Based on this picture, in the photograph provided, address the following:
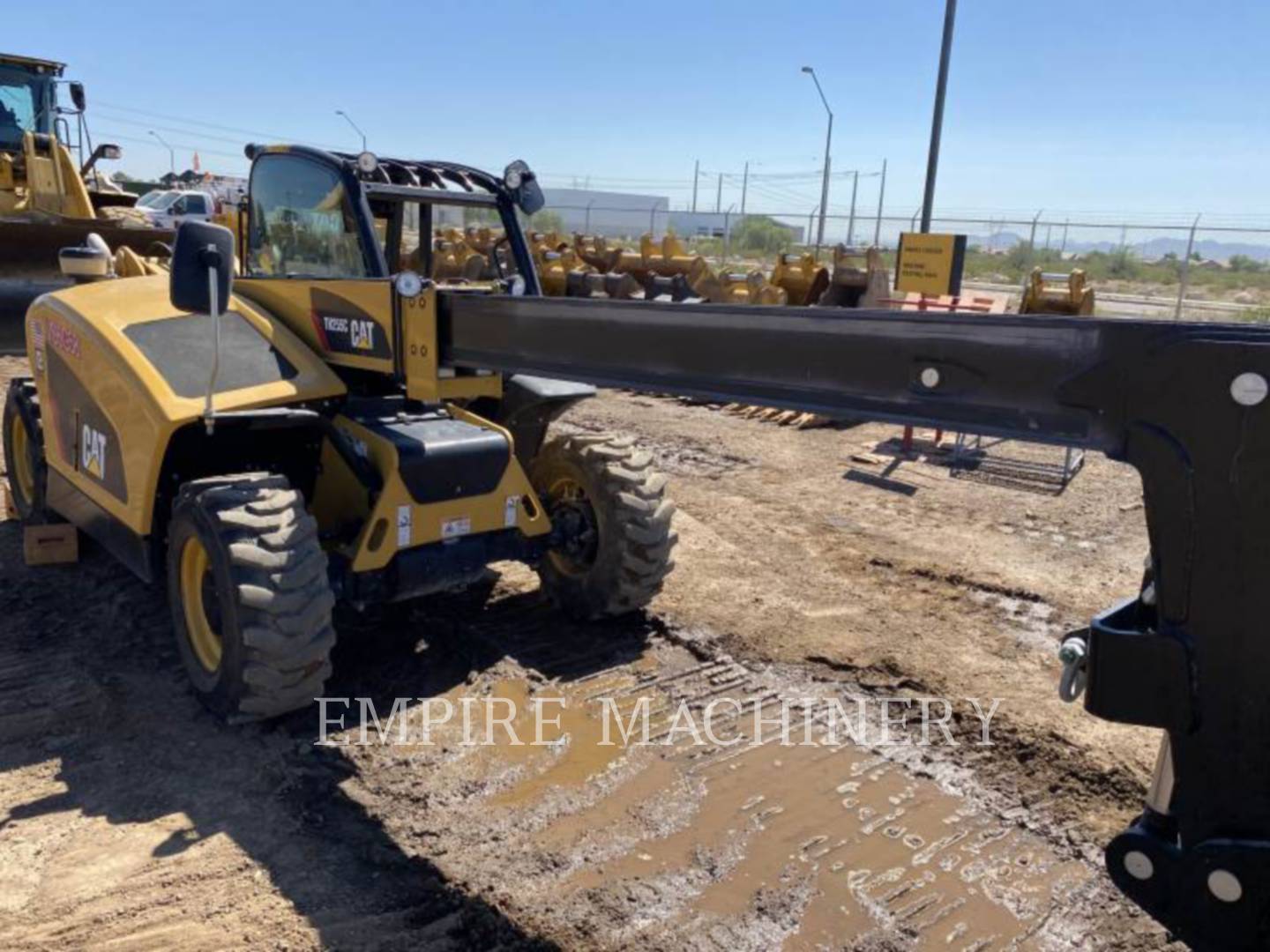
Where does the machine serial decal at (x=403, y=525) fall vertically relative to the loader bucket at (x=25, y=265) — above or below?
below

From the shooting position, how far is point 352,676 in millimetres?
4879

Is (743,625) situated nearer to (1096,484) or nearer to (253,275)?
(253,275)

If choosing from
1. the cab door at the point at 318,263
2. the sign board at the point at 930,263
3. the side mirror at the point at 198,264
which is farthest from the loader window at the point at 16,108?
the side mirror at the point at 198,264

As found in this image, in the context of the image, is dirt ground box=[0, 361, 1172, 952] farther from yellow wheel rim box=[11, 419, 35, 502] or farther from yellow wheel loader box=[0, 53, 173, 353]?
yellow wheel loader box=[0, 53, 173, 353]

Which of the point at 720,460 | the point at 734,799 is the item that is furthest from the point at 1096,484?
the point at 734,799

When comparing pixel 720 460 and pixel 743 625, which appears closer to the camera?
pixel 743 625

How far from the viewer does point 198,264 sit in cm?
388

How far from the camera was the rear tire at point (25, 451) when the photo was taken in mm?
6164

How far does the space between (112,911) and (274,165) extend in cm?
345

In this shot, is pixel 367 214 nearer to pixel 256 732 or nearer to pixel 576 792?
pixel 256 732

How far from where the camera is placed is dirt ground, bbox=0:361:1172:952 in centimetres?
330

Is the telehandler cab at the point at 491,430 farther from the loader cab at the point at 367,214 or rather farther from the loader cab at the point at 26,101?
the loader cab at the point at 26,101

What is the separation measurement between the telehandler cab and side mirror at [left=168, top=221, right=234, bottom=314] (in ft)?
0.04

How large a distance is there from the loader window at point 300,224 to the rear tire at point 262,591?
114 cm
